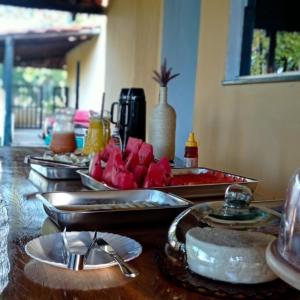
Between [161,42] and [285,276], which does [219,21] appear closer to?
[161,42]

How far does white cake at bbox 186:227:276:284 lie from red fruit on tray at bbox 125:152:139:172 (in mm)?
617

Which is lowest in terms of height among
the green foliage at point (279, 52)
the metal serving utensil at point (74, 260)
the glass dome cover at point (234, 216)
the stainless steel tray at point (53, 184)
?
the stainless steel tray at point (53, 184)

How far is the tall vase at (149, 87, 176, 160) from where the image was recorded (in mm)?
1617

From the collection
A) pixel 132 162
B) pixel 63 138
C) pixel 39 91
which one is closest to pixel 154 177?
pixel 132 162

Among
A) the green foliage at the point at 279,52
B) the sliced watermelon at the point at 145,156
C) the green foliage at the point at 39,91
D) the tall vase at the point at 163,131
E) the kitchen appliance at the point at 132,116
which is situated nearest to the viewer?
the sliced watermelon at the point at 145,156

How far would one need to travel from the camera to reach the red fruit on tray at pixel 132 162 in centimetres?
124

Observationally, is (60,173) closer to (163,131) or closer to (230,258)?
(163,131)

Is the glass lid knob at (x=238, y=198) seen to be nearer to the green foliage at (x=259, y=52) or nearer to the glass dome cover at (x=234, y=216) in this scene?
the glass dome cover at (x=234, y=216)

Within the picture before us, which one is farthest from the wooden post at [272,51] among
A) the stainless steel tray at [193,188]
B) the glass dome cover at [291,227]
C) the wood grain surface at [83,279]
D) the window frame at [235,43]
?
the glass dome cover at [291,227]

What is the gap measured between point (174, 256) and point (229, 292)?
13 cm

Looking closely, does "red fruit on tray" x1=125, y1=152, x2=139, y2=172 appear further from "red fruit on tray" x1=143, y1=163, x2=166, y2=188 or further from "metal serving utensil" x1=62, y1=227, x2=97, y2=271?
"metal serving utensil" x1=62, y1=227, x2=97, y2=271

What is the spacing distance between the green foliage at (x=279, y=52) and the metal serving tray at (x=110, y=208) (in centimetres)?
108

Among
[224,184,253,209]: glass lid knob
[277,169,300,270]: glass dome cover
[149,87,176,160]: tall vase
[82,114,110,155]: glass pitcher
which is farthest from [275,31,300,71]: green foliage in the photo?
[277,169,300,270]: glass dome cover

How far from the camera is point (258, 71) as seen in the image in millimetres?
2037
